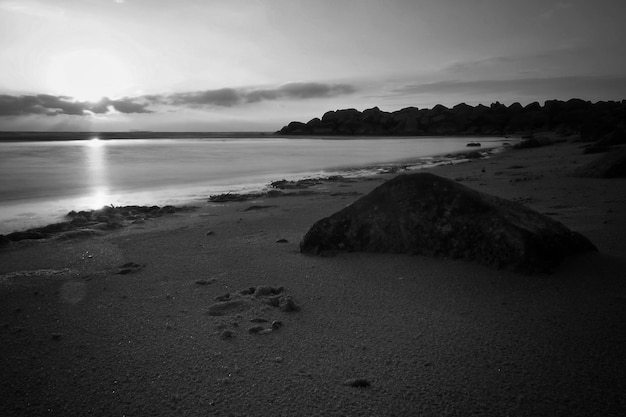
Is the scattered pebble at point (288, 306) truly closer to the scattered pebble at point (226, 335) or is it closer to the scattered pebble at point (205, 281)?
the scattered pebble at point (226, 335)

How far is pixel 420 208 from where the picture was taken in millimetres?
3445

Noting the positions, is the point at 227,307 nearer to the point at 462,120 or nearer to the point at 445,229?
the point at 445,229

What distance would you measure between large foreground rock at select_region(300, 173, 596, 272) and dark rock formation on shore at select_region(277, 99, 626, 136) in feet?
145

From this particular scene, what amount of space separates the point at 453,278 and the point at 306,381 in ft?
5.07

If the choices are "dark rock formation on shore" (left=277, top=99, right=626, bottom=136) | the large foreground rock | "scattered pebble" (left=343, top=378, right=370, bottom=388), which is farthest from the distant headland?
"scattered pebble" (left=343, top=378, right=370, bottom=388)

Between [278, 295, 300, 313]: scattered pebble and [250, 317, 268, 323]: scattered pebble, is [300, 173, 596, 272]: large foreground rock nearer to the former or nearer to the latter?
[278, 295, 300, 313]: scattered pebble

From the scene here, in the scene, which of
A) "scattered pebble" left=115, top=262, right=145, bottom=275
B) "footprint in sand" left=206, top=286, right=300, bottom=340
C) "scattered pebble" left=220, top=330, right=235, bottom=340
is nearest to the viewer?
"scattered pebble" left=220, top=330, right=235, bottom=340

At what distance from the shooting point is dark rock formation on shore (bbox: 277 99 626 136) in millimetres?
50750

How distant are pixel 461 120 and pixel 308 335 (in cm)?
6938

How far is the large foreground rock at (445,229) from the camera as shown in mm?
2916

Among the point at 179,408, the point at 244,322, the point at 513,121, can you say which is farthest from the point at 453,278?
the point at 513,121

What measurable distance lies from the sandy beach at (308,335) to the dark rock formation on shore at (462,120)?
4492cm

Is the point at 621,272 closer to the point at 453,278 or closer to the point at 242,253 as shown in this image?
the point at 453,278

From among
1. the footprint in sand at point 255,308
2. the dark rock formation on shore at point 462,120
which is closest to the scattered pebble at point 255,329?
the footprint in sand at point 255,308
